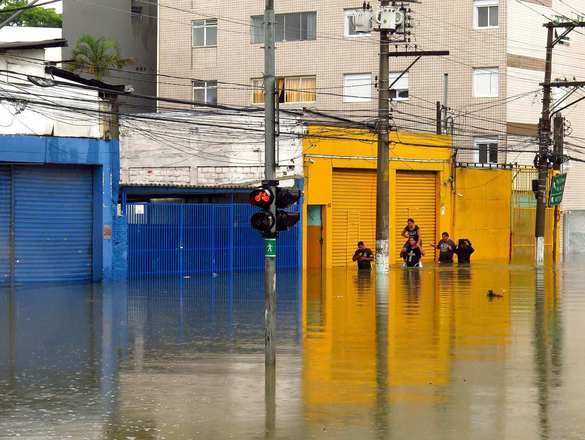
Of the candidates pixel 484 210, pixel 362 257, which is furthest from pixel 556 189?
pixel 362 257

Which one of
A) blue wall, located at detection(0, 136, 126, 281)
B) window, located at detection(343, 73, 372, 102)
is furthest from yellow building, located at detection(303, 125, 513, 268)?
blue wall, located at detection(0, 136, 126, 281)

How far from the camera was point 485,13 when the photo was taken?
178ft

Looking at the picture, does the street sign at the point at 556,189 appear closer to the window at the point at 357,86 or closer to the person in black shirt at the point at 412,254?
the window at the point at 357,86

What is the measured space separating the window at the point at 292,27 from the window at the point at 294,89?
1.85m

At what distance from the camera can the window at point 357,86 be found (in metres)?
55.9

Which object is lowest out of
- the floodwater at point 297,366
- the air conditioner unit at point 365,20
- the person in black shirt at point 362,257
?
the floodwater at point 297,366

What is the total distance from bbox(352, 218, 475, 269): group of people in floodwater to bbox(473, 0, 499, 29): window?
1139cm

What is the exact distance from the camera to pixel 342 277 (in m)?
37.7

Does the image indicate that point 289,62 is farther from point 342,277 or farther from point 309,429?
point 309,429

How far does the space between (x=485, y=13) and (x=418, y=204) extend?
10.9m

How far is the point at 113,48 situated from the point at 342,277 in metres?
25.6

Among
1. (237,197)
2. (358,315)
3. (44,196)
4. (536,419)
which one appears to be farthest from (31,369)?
(237,197)

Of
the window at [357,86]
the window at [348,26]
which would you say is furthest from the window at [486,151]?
the window at [348,26]

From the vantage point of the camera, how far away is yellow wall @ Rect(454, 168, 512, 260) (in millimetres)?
50469
